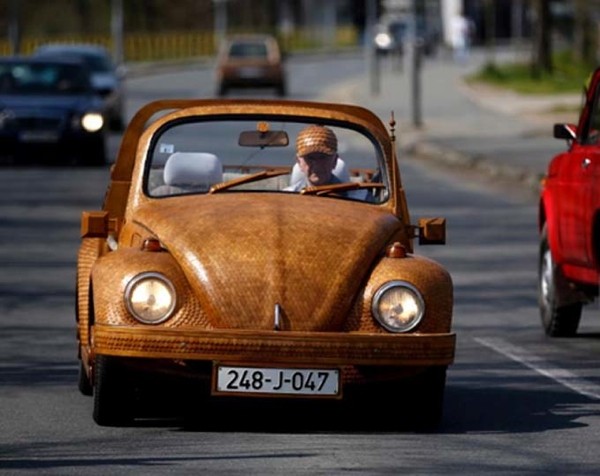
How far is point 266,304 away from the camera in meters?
8.95

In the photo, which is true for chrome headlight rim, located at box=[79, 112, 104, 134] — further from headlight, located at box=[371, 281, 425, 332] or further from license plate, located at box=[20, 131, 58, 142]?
headlight, located at box=[371, 281, 425, 332]

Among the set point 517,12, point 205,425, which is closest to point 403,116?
point 205,425

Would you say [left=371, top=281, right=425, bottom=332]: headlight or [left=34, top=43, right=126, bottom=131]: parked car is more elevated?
[left=371, top=281, right=425, bottom=332]: headlight

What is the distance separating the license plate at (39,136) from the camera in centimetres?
2975

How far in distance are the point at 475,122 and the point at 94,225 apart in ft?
106

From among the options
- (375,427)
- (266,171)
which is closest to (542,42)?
(266,171)

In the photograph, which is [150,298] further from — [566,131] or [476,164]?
[476,164]

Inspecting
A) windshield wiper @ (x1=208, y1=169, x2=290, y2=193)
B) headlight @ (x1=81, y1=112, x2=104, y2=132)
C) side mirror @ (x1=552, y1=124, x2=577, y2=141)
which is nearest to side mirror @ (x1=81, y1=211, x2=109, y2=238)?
windshield wiper @ (x1=208, y1=169, x2=290, y2=193)

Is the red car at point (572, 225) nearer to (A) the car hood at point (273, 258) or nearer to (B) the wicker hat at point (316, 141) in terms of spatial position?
(B) the wicker hat at point (316, 141)

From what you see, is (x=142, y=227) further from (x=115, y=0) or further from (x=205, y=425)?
(x=115, y=0)

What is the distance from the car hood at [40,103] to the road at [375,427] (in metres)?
10.0

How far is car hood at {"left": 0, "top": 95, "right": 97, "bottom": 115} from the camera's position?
97.6ft

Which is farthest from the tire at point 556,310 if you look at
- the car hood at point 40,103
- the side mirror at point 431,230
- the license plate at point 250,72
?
the license plate at point 250,72

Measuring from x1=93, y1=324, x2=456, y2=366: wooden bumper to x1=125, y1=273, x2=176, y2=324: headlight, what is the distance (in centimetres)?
15
